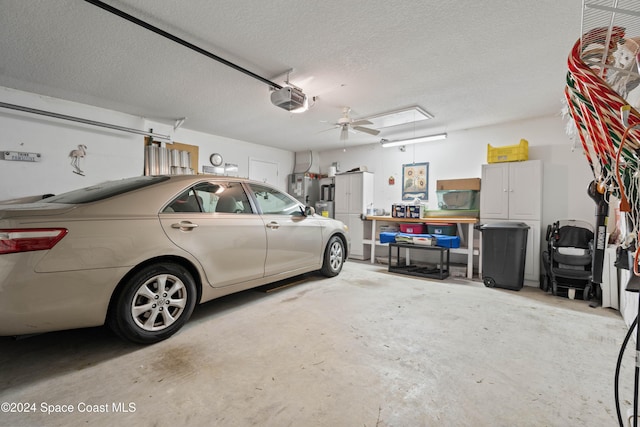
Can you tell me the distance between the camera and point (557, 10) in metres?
2.00

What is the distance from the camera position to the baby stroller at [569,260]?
3346 millimetres

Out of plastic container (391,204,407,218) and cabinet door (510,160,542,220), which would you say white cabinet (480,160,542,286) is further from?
plastic container (391,204,407,218)

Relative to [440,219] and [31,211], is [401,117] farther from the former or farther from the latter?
[31,211]

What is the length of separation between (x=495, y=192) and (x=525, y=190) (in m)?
0.38

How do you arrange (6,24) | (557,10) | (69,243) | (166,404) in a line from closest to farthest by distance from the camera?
(166,404), (69,243), (557,10), (6,24)

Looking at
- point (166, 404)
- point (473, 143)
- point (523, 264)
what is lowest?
point (166, 404)

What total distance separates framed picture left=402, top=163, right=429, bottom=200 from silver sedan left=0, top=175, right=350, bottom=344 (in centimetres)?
357

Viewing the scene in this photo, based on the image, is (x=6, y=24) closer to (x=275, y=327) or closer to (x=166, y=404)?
(x=166, y=404)

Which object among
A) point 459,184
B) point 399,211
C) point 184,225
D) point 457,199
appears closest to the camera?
point 184,225

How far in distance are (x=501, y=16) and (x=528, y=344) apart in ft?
8.43

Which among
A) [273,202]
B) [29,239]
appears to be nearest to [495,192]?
[273,202]

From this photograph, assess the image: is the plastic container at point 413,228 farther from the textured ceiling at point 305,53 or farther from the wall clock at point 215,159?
the wall clock at point 215,159

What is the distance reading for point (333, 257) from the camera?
4023 mm

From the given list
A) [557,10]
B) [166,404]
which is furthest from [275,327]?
[557,10]
